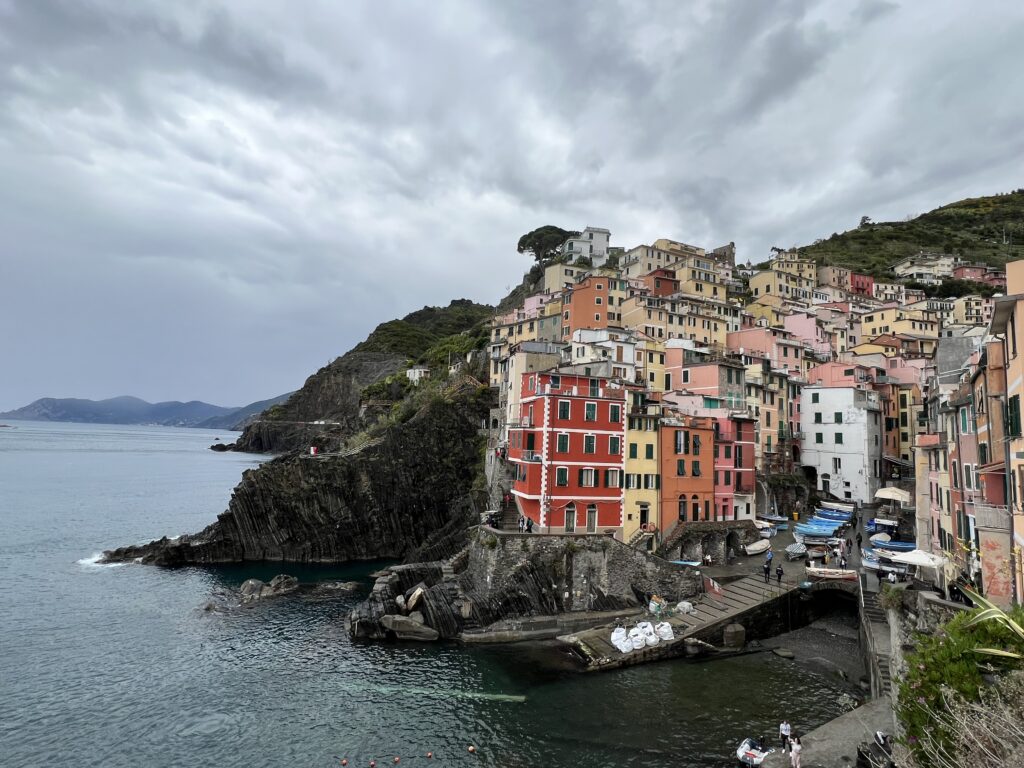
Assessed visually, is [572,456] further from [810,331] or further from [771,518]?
[810,331]

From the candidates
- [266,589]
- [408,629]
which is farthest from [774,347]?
[266,589]

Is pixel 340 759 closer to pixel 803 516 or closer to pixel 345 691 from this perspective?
pixel 345 691

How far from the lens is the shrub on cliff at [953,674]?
12500mm

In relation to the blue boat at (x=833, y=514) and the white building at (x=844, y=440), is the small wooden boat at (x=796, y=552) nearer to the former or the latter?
the blue boat at (x=833, y=514)

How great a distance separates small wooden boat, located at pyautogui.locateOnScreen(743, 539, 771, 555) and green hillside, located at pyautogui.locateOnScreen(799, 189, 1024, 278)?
4698 inches

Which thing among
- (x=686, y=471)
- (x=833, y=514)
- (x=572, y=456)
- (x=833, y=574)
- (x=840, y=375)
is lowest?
(x=833, y=574)

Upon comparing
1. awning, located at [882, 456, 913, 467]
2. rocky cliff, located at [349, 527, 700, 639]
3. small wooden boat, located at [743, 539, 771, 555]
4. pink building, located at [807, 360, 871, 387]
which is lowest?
rocky cliff, located at [349, 527, 700, 639]

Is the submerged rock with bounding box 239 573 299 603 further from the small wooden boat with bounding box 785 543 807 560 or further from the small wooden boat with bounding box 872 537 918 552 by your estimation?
the small wooden boat with bounding box 872 537 918 552

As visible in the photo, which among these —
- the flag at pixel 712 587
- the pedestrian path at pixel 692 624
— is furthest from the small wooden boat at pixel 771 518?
the flag at pixel 712 587

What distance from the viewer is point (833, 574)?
40438mm

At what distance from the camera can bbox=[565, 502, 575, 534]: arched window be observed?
44625 mm

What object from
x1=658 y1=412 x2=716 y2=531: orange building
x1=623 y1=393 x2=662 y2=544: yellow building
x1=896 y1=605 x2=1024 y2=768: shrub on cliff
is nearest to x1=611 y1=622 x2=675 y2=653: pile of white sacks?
x1=623 y1=393 x2=662 y2=544: yellow building

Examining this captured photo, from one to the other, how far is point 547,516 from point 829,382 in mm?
42313

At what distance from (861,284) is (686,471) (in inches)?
4099
